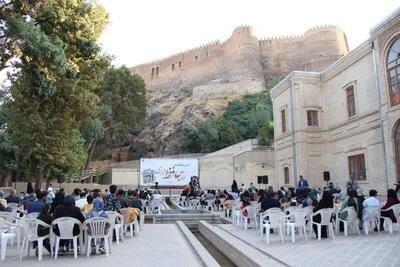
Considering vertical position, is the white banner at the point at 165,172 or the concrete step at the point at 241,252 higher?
the white banner at the point at 165,172

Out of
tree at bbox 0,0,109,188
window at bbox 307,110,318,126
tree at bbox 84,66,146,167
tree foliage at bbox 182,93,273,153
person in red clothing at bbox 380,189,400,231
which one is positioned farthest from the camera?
tree foliage at bbox 182,93,273,153

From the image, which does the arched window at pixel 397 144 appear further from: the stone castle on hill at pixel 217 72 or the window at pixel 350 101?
the stone castle on hill at pixel 217 72

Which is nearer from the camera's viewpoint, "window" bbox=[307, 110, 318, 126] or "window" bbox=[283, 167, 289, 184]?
"window" bbox=[307, 110, 318, 126]

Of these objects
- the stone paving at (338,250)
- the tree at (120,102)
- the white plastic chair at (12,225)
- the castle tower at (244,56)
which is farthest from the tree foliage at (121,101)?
the stone paving at (338,250)

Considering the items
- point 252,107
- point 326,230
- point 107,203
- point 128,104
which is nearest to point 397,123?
point 326,230

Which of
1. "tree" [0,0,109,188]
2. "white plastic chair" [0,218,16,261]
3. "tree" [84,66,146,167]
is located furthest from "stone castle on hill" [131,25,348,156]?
"white plastic chair" [0,218,16,261]

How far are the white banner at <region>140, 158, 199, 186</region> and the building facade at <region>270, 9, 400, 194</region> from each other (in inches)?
283

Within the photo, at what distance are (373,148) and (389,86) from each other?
2.98 meters

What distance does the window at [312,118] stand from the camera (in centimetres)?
2258

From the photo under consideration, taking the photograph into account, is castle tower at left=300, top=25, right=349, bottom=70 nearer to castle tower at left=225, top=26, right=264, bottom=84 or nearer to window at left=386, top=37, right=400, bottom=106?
castle tower at left=225, top=26, right=264, bottom=84

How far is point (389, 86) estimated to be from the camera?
16.2 m

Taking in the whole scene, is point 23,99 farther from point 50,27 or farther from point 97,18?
point 97,18

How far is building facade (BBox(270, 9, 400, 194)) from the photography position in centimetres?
1606

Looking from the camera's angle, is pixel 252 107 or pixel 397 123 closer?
pixel 397 123
